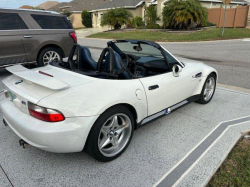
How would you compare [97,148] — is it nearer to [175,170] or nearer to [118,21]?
[175,170]

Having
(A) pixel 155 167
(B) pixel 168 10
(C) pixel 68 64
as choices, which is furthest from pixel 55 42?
(B) pixel 168 10

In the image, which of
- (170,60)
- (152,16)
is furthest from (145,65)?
(152,16)

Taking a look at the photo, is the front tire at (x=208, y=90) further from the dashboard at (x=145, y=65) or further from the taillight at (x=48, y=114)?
the taillight at (x=48, y=114)

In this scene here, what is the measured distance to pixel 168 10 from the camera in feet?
67.3

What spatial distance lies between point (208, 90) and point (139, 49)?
1.76 m

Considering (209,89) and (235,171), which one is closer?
(235,171)

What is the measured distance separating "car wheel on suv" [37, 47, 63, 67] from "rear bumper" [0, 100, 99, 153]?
4.55 m

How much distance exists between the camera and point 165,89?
9.84 feet

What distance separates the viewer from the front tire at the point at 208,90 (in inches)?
157

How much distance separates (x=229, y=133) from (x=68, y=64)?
2717 millimetres

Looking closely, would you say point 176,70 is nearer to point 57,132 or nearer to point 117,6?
point 57,132

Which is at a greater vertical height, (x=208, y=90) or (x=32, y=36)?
(x=32, y=36)

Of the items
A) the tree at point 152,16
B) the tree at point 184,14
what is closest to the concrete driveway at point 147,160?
the tree at point 184,14

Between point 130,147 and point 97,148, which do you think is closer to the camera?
point 97,148
